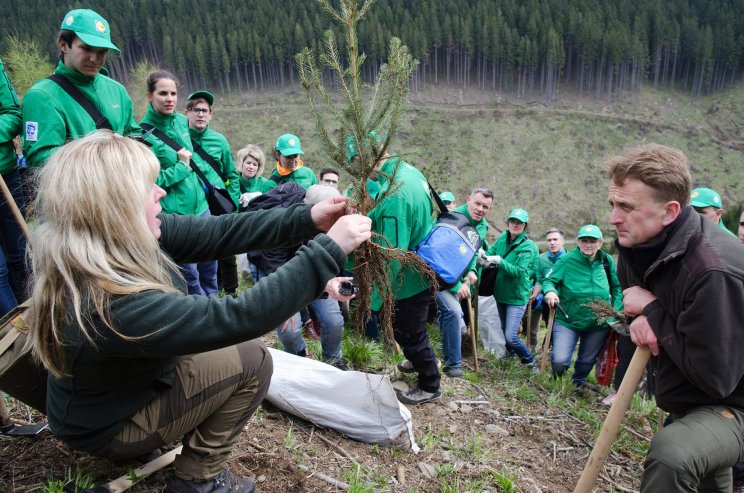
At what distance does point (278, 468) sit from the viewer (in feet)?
→ 9.28

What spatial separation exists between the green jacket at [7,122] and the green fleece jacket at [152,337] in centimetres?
241

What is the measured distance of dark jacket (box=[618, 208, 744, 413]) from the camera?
233 centimetres

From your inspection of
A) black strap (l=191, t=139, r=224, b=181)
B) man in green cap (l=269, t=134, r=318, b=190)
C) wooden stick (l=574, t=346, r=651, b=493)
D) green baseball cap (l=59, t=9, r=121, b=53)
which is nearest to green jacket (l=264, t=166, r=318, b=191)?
man in green cap (l=269, t=134, r=318, b=190)

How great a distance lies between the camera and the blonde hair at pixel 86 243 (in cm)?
→ 176

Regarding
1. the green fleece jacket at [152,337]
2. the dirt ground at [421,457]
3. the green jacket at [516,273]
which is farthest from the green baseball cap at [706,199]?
the green fleece jacket at [152,337]

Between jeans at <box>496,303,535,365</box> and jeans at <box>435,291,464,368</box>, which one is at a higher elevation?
jeans at <box>435,291,464,368</box>

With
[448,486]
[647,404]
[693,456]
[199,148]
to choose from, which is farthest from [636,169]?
[199,148]

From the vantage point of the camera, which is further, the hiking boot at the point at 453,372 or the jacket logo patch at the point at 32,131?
the hiking boot at the point at 453,372

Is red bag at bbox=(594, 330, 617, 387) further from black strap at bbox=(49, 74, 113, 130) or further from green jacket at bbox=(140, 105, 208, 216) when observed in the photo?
black strap at bbox=(49, 74, 113, 130)

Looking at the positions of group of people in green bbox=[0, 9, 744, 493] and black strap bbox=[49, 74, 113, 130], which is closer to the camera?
group of people in green bbox=[0, 9, 744, 493]

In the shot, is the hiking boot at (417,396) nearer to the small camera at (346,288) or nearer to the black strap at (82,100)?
the small camera at (346,288)

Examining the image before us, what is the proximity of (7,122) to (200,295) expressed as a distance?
2.50 metres

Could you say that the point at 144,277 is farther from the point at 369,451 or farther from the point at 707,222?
the point at 707,222

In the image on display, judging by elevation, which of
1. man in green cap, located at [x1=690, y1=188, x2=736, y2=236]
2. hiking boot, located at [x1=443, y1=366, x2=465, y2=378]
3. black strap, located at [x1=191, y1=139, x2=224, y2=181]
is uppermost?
black strap, located at [x1=191, y1=139, x2=224, y2=181]
